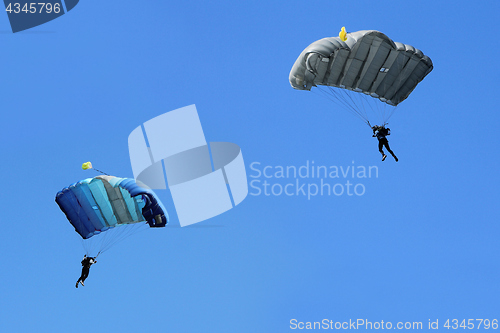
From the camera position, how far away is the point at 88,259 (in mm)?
22172

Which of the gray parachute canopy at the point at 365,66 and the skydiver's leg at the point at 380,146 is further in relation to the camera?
the skydiver's leg at the point at 380,146

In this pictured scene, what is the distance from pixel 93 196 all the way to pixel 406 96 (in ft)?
36.2

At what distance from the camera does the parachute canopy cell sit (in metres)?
21.8

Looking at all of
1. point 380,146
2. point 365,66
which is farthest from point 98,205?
point 365,66

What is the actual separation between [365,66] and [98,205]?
9.98 m

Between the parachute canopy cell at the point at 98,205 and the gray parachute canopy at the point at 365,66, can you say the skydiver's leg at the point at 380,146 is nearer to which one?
the gray parachute canopy at the point at 365,66

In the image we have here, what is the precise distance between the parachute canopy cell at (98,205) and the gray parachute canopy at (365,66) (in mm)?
6806

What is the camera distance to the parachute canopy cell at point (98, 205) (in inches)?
856

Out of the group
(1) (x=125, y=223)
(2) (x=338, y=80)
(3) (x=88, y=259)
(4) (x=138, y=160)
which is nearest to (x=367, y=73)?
(2) (x=338, y=80)

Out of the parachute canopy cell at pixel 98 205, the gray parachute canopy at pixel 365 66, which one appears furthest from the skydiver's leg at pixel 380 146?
the parachute canopy cell at pixel 98 205

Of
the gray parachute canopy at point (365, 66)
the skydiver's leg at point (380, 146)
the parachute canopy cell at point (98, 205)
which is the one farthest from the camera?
the parachute canopy cell at point (98, 205)

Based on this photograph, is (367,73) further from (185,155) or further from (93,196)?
(93,196)

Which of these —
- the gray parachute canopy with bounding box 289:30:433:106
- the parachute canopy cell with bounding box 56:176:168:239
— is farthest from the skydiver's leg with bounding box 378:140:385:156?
the parachute canopy cell with bounding box 56:176:168:239

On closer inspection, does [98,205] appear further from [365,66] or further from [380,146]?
[365,66]
